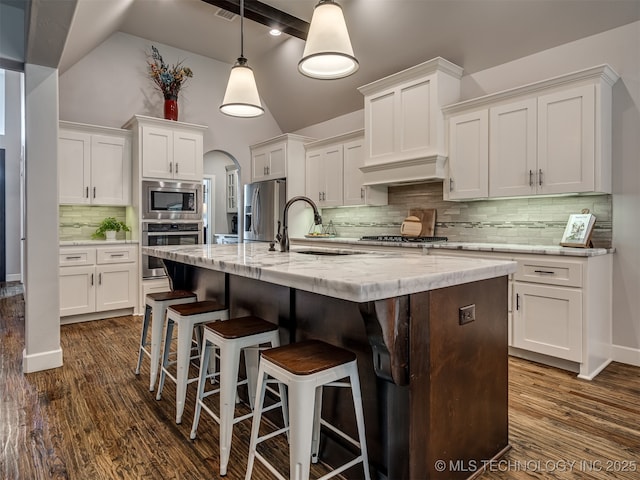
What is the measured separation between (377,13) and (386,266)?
3559 mm

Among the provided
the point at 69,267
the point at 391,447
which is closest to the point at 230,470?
the point at 391,447

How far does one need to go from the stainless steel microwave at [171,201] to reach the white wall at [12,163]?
13.0ft

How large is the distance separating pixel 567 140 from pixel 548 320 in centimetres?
142

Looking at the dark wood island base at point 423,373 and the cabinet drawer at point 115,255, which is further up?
the cabinet drawer at point 115,255

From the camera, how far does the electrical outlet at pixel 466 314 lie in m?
1.59

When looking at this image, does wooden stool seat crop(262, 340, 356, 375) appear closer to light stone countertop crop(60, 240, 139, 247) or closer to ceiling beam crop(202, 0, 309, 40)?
light stone countertop crop(60, 240, 139, 247)

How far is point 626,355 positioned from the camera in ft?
10.3

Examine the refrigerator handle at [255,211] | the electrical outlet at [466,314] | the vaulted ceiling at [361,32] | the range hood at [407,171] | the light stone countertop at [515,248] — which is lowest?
the electrical outlet at [466,314]

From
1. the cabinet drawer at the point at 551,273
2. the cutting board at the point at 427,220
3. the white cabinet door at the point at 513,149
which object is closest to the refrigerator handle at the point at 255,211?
the cutting board at the point at 427,220

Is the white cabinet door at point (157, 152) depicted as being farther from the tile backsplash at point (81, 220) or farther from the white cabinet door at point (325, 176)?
the white cabinet door at point (325, 176)

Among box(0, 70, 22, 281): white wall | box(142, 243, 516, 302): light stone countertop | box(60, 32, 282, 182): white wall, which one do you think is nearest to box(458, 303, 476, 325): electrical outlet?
box(142, 243, 516, 302): light stone countertop

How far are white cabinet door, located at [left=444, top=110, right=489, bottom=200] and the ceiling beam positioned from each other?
85.2 inches

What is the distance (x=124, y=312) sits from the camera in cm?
478

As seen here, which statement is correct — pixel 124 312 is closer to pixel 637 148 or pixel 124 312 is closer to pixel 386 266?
pixel 386 266
